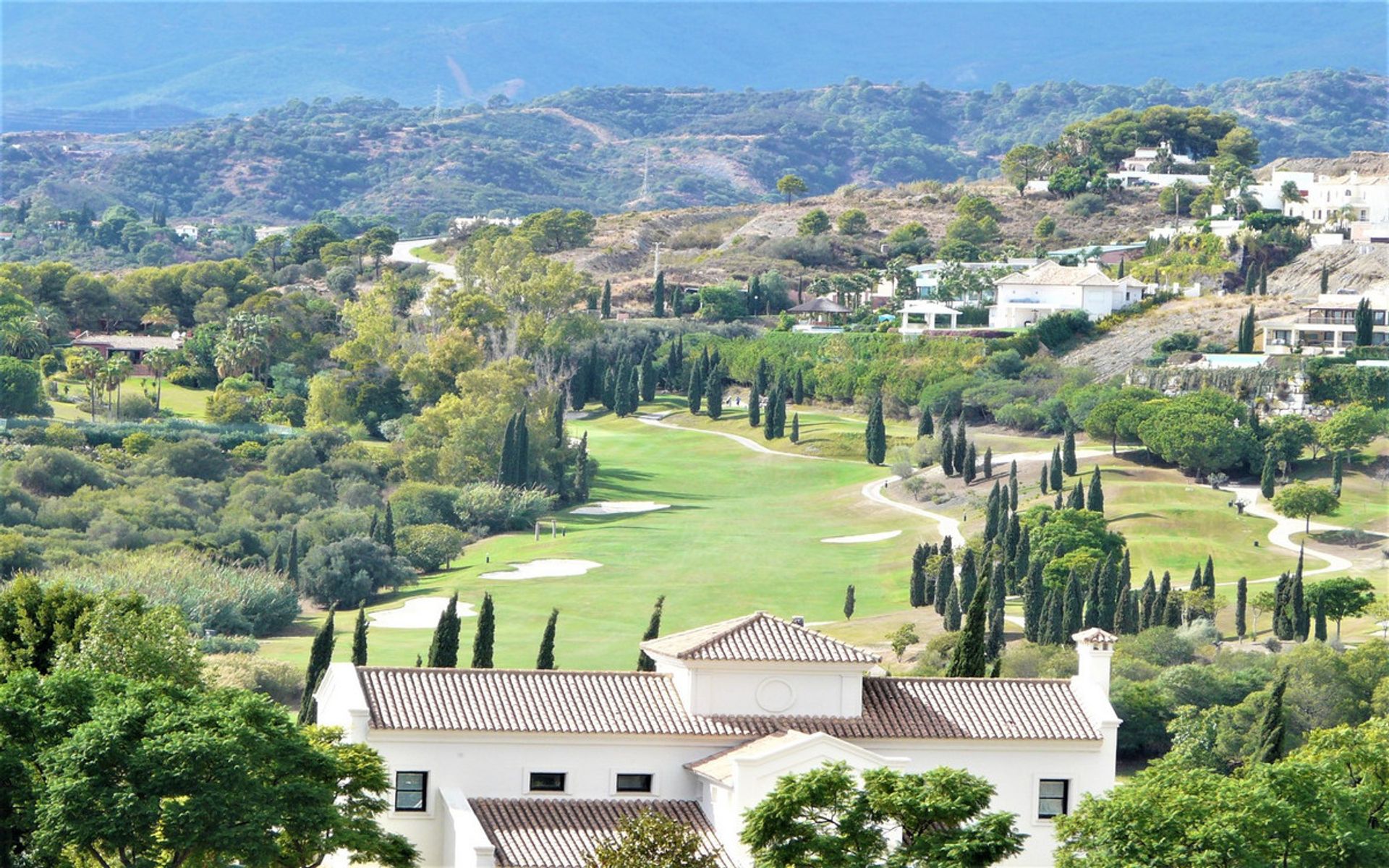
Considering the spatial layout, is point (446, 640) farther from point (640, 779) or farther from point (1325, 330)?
point (1325, 330)

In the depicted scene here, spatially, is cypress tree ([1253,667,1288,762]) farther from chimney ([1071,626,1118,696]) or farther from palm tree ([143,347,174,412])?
palm tree ([143,347,174,412])

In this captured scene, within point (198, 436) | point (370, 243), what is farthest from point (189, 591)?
point (370, 243)

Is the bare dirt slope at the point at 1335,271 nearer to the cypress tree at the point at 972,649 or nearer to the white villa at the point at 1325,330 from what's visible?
the white villa at the point at 1325,330

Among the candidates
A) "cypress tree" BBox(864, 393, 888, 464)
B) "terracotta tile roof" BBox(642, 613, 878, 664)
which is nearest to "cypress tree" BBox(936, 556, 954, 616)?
Answer: "cypress tree" BBox(864, 393, 888, 464)

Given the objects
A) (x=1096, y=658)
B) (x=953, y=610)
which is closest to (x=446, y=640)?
(x=1096, y=658)

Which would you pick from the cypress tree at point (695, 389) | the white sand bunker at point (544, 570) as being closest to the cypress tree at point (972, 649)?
the white sand bunker at point (544, 570)

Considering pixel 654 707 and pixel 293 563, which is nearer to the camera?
pixel 654 707
